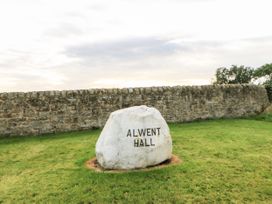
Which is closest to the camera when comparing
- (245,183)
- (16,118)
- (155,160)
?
(245,183)

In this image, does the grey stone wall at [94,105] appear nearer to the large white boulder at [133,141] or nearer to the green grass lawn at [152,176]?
the green grass lawn at [152,176]

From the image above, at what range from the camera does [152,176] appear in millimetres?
7938

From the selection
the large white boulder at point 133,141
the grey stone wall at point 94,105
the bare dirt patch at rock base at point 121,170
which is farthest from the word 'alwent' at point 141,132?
the grey stone wall at point 94,105

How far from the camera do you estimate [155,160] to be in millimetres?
8492

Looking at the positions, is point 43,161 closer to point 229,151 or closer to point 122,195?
point 122,195

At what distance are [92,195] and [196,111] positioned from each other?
34.5ft

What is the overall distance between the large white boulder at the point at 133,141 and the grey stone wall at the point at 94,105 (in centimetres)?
633

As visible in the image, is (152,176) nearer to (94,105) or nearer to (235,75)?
(94,105)

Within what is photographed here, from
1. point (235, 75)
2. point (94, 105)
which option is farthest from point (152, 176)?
point (235, 75)

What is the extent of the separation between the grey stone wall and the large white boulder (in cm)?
633

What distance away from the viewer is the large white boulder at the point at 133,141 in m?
8.30

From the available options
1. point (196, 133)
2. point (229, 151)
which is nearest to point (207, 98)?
point (196, 133)

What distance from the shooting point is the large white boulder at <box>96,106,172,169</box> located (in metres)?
8.30

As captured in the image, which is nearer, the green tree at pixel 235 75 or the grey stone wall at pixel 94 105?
the grey stone wall at pixel 94 105
